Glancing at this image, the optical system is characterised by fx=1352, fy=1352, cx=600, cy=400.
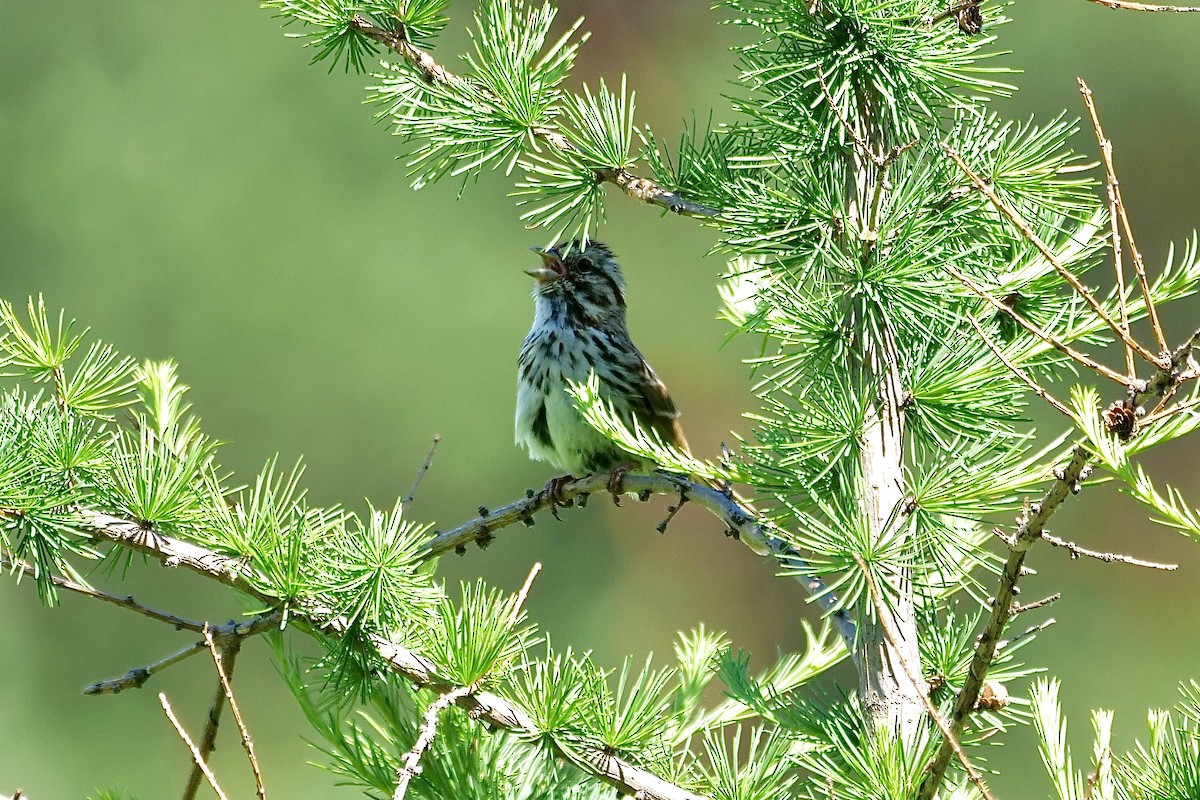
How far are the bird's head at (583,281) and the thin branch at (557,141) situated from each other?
5.50 feet

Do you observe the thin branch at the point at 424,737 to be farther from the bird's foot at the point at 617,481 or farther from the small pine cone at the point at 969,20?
the small pine cone at the point at 969,20

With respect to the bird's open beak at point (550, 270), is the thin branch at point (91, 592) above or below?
below

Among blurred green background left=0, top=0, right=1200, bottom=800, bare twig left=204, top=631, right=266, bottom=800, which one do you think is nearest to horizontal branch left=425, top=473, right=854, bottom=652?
bare twig left=204, top=631, right=266, bottom=800

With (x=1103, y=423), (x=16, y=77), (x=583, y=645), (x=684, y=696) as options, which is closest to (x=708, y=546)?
(x=583, y=645)

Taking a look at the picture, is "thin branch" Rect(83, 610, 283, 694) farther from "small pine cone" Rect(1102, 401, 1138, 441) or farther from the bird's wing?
the bird's wing

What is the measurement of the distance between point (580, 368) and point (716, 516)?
54.8 inches

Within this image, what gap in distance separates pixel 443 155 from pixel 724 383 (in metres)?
11.3

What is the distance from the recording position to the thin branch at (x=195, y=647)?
7.33 feet

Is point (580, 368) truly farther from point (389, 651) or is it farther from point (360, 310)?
point (360, 310)

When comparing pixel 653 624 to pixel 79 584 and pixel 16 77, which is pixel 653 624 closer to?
pixel 16 77

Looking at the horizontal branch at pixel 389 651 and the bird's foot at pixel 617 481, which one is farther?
the bird's foot at pixel 617 481

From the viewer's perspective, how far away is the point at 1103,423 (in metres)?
1.60

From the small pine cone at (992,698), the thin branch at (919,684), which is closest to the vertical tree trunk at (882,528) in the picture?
the thin branch at (919,684)

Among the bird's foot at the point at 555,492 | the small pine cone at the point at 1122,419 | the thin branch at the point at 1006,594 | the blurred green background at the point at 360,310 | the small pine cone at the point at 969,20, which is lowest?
the thin branch at the point at 1006,594
